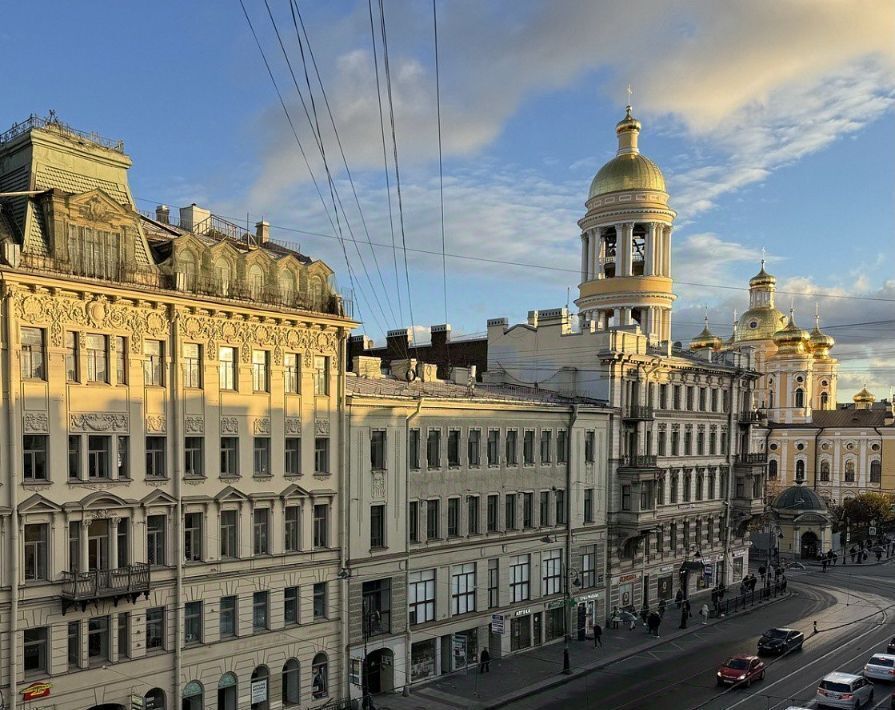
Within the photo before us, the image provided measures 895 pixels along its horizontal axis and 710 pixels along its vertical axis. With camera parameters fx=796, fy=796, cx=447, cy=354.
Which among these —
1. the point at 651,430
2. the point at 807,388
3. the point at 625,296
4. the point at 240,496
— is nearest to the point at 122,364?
the point at 240,496

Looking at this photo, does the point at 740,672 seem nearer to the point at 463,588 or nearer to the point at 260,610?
the point at 463,588

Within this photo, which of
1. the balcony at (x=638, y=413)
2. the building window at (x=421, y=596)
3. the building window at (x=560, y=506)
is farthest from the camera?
the balcony at (x=638, y=413)

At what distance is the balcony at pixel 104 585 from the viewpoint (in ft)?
88.0

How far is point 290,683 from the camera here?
33562mm

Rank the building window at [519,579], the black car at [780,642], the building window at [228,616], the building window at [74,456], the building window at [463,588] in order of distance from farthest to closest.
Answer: the building window at [519,579], the black car at [780,642], the building window at [463,588], the building window at [228,616], the building window at [74,456]

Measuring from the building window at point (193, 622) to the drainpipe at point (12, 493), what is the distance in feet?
19.7

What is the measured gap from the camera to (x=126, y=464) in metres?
28.8

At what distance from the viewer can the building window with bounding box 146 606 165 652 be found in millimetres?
29281

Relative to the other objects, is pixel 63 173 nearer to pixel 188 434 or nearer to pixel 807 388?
pixel 188 434

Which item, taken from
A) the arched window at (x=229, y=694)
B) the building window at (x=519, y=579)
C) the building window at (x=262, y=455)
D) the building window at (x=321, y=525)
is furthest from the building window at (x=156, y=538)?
the building window at (x=519, y=579)

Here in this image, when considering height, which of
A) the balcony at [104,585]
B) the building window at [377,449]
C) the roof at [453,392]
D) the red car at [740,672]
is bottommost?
the red car at [740,672]

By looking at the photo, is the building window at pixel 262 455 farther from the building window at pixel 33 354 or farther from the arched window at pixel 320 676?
the building window at pixel 33 354

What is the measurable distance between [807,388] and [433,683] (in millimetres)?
104882

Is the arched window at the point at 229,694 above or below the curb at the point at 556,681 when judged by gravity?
above
